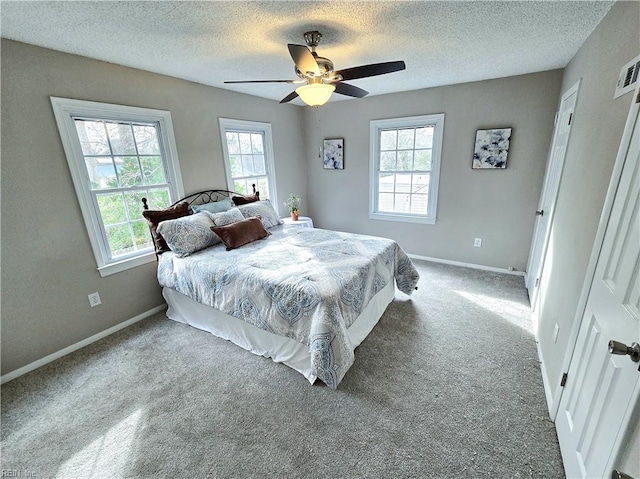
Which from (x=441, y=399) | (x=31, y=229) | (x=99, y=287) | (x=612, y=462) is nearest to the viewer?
(x=612, y=462)

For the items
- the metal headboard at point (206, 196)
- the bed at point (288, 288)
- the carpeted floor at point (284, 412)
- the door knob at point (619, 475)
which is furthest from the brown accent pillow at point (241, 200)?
the door knob at point (619, 475)

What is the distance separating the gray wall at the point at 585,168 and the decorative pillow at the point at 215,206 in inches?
126

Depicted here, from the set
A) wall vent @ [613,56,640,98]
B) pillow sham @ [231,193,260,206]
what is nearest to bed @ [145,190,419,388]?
pillow sham @ [231,193,260,206]

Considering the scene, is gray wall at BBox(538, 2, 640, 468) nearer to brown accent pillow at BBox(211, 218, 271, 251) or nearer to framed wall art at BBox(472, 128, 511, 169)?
framed wall art at BBox(472, 128, 511, 169)

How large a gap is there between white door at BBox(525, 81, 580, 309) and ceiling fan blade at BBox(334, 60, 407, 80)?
59.1 inches

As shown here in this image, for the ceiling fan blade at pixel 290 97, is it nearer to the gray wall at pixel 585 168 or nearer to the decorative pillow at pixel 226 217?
the decorative pillow at pixel 226 217

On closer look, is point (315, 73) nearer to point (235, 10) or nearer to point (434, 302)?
point (235, 10)

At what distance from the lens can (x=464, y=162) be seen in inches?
141

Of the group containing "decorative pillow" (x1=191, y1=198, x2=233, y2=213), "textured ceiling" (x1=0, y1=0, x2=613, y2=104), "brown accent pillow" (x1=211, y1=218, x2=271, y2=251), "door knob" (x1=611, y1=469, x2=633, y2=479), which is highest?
"textured ceiling" (x1=0, y1=0, x2=613, y2=104)

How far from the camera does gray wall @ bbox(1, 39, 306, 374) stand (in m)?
2.01

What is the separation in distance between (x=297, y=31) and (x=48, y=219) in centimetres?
244

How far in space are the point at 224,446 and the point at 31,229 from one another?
2.19m

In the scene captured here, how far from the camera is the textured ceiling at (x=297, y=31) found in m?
1.63

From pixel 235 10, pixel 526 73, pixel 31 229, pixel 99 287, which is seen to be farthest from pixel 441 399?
pixel 526 73
